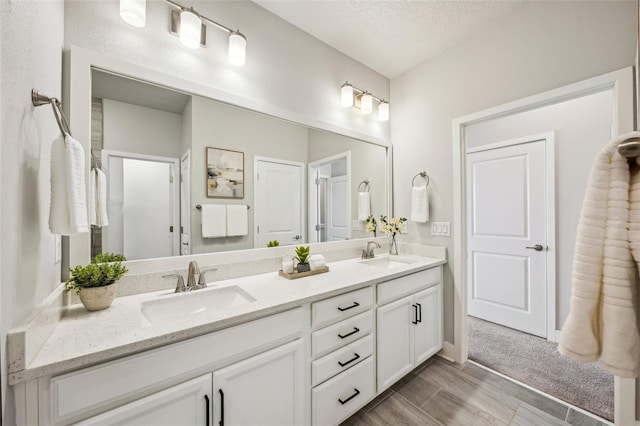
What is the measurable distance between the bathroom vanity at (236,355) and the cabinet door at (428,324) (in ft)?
0.21

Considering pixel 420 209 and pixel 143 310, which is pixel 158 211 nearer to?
pixel 143 310

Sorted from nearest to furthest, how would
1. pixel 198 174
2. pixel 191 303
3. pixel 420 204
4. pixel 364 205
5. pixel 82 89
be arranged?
pixel 82 89 → pixel 191 303 → pixel 198 174 → pixel 420 204 → pixel 364 205

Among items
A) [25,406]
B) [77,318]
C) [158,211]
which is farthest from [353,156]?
[25,406]

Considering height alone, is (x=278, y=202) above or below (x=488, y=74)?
below

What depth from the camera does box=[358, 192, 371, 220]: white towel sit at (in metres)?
2.37

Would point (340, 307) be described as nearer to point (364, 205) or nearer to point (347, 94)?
point (364, 205)

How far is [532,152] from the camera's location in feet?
8.36

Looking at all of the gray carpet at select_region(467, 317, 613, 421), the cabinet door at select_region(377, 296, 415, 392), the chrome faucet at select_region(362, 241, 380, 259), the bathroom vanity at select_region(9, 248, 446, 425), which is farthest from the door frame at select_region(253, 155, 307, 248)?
the gray carpet at select_region(467, 317, 613, 421)

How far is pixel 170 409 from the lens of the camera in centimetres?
89

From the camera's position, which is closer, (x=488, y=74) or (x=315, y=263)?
(x=315, y=263)

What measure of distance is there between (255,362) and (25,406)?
2.16 ft

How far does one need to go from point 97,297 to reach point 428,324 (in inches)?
81.6

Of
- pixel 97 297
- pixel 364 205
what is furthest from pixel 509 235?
pixel 97 297

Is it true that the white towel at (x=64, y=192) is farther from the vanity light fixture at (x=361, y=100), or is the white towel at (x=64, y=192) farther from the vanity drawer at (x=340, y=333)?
the vanity light fixture at (x=361, y=100)
